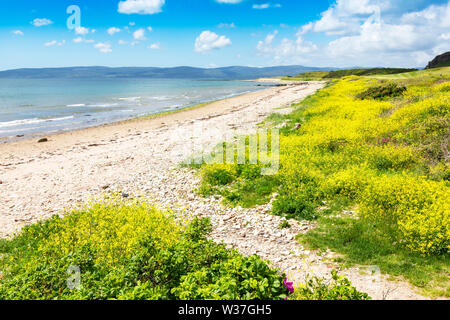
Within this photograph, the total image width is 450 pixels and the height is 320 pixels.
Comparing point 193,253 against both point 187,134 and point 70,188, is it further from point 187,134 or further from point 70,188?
point 187,134

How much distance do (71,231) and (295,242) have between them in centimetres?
742

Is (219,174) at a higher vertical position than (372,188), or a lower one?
lower

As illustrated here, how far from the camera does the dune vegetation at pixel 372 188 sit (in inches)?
273

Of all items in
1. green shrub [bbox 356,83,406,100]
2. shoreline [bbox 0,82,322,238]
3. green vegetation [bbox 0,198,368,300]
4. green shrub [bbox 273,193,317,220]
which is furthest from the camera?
green shrub [bbox 356,83,406,100]

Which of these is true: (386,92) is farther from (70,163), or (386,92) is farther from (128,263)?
(128,263)

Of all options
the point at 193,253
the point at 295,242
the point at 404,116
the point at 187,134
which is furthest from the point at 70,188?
the point at 404,116

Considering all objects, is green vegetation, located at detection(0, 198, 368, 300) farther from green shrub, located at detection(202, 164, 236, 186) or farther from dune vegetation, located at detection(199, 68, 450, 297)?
green shrub, located at detection(202, 164, 236, 186)

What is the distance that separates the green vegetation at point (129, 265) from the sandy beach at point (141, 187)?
99 centimetres

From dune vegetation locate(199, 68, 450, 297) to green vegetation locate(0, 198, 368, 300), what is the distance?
2089mm

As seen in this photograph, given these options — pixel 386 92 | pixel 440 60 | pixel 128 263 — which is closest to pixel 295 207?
pixel 128 263

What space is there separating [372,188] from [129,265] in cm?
877

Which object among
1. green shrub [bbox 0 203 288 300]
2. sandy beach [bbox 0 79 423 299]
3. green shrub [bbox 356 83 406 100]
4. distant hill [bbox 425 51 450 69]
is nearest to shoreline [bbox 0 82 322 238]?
sandy beach [bbox 0 79 423 299]

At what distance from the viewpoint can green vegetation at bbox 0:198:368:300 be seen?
4785mm

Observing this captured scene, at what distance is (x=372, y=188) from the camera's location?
32.1 ft
